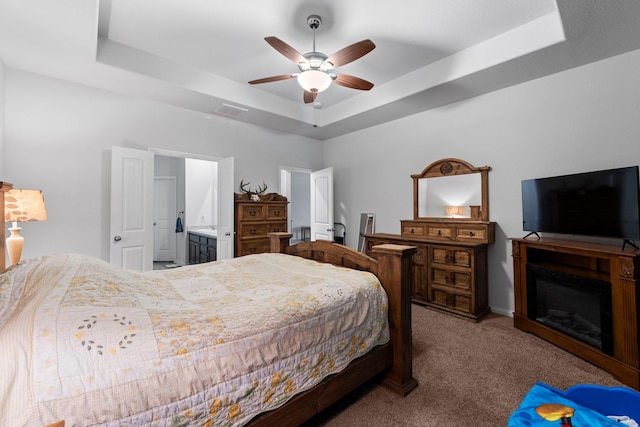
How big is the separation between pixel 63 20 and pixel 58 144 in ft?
4.96

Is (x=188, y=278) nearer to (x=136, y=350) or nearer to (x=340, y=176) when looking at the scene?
(x=136, y=350)

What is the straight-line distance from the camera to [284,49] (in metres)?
2.35

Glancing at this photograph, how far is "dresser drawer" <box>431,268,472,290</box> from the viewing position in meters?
3.27

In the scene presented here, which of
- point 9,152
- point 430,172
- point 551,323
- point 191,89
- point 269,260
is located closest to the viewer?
point 269,260

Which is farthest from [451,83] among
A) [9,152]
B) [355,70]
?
[9,152]

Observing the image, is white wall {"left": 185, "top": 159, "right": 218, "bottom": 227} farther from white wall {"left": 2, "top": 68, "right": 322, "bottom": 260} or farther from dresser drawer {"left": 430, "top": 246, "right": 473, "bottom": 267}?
dresser drawer {"left": 430, "top": 246, "right": 473, "bottom": 267}

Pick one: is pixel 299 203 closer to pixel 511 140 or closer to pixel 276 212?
pixel 276 212

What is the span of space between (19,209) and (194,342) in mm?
2194

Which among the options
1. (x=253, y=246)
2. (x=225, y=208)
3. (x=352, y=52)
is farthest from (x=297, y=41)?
(x=253, y=246)

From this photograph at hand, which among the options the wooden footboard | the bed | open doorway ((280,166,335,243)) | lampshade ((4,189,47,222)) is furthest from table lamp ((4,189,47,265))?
open doorway ((280,166,335,243))

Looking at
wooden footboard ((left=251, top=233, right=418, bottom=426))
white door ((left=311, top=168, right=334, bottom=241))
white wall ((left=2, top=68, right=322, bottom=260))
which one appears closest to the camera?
wooden footboard ((left=251, top=233, right=418, bottom=426))

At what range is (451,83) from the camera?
3.25m

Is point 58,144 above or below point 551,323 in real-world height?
above

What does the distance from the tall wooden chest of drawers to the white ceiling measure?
1.49 meters
